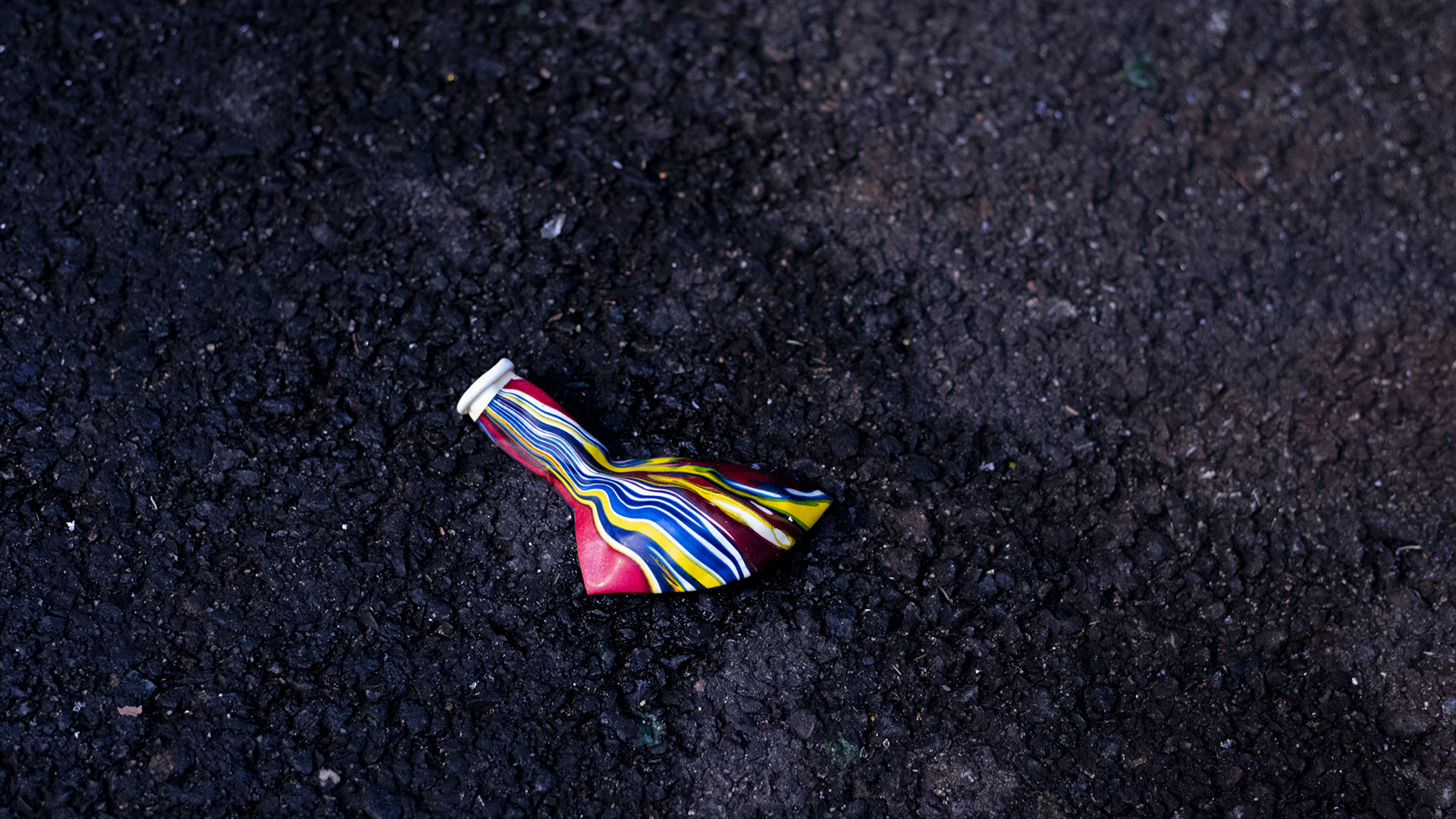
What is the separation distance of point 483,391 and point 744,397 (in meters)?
0.63

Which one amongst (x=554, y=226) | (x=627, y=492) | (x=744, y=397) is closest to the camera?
(x=627, y=492)

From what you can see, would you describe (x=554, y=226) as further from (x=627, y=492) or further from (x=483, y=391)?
(x=627, y=492)

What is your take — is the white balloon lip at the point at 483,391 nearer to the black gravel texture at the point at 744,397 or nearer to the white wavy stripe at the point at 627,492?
the white wavy stripe at the point at 627,492

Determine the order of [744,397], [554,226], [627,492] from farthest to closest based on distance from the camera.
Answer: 1. [554,226]
2. [744,397]
3. [627,492]

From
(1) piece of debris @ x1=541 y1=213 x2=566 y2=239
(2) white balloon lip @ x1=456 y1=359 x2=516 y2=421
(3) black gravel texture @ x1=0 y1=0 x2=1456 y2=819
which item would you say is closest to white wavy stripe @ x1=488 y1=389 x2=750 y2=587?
(2) white balloon lip @ x1=456 y1=359 x2=516 y2=421

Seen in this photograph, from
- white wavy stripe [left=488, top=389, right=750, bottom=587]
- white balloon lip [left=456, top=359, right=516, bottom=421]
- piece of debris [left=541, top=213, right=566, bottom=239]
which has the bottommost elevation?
white wavy stripe [left=488, top=389, right=750, bottom=587]

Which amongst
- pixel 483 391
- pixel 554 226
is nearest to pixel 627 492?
pixel 483 391

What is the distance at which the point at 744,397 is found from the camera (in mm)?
2205

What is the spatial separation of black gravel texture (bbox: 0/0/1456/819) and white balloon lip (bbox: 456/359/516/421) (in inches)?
5.2

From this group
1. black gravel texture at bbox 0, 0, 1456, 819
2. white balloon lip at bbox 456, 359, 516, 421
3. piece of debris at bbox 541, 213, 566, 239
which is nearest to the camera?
black gravel texture at bbox 0, 0, 1456, 819

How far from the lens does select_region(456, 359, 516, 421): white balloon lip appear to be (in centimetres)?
202

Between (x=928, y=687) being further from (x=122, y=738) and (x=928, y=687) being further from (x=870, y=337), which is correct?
(x=122, y=738)

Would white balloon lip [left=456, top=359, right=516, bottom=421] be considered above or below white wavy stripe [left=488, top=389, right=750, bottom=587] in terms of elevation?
above

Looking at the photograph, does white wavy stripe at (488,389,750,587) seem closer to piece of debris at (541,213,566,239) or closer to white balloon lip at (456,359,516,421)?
white balloon lip at (456,359,516,421)
